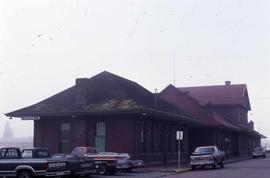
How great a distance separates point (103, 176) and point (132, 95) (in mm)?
13661

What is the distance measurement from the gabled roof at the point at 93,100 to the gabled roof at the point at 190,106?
1986 centimetres

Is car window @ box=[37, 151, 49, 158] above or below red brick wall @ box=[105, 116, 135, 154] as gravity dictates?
below

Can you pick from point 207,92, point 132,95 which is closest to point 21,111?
point 132,95

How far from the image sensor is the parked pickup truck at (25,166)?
23625 millimetres

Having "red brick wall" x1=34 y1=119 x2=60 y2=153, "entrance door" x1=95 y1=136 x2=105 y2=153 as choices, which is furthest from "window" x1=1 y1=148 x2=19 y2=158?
"red brick wall" x1=34 y1=119 x2=60 y2=153

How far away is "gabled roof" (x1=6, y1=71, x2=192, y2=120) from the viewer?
40500 mm

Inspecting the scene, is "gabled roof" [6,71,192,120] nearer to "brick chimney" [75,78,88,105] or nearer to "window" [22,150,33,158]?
"brick chimney" [75,78,88,105]

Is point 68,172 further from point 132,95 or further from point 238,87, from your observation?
point 238,87

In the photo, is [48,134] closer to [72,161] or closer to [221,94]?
[72,161]

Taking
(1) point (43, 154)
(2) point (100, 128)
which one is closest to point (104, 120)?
(2) point (100, 128)

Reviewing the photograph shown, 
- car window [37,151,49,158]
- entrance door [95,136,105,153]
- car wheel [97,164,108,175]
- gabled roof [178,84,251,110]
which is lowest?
car wheel [97,164,108,175]

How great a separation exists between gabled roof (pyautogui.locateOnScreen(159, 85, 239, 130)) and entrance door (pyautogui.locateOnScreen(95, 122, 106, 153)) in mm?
24904

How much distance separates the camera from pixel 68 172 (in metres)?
25.2

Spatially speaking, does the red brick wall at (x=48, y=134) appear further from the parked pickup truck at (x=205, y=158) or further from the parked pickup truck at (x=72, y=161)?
the parked pickup truck at (x=72, y=161)
